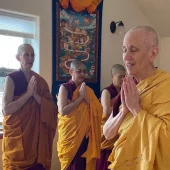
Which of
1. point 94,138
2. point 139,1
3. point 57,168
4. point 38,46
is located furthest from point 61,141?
point 139,1

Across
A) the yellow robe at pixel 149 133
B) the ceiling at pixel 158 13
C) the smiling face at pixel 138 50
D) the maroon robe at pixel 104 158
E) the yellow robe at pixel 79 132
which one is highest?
the ceiling at pixel 158 13

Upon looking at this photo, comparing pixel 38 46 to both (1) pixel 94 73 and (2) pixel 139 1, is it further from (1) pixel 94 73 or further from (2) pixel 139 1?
(2) pixel 139 1

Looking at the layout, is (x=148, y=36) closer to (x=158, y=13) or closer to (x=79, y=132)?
(x=79, y=132)

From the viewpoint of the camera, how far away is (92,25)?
356 cm

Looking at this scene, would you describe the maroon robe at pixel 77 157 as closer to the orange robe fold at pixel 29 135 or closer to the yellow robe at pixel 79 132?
the yellow robe at pixel 79 132

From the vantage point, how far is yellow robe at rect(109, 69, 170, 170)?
45.6 inches

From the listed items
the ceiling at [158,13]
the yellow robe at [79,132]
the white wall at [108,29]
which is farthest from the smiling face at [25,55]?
the ceiling at [158,13]

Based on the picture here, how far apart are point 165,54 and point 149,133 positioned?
348 cm

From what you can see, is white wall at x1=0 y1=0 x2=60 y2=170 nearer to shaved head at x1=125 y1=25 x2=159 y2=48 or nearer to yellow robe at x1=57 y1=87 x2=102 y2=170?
yellow robe at x1=57 y1=87 x2=102 y2=170

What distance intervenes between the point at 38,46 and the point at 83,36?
655mm

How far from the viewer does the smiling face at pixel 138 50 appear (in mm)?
1248

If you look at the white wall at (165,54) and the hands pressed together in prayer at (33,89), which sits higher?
the white wall at (165,54)

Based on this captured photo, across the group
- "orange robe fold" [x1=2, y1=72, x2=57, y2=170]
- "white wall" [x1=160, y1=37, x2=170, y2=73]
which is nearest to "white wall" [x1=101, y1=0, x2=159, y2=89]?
"white wall" [x1=160, y1=37, x2=170, y2=73]

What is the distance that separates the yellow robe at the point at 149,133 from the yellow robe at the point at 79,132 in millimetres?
1399
